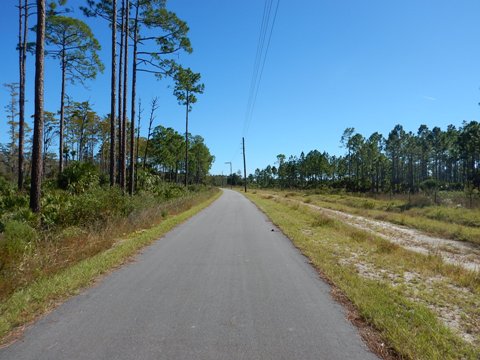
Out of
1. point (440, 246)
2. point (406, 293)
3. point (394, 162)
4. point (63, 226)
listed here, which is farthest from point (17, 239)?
point (394, 162)

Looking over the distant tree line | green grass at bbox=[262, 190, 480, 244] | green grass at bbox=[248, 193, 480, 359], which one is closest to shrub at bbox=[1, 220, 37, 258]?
green grass at bbox=[248, 193, 480, 359]

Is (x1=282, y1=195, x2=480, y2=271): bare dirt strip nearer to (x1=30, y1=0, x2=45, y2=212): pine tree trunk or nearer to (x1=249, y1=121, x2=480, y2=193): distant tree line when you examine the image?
(x1=30, y1=0, x2=45, y2=212): pine tree trunk

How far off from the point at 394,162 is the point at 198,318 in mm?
105572

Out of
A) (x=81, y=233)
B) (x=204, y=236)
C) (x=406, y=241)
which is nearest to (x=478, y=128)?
(x=406, y=241)

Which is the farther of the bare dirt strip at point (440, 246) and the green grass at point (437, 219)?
the green grass at point (437, 219)

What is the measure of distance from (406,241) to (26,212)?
14.4m

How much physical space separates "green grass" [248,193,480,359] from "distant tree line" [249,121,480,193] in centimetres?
6477

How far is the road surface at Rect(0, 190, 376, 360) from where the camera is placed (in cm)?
411

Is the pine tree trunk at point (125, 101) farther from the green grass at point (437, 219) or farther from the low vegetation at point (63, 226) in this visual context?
the green grass at point (437, 219)

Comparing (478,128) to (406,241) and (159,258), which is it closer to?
(406,241)

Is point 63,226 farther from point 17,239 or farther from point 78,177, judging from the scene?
point 78,177

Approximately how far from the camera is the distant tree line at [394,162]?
77.8m

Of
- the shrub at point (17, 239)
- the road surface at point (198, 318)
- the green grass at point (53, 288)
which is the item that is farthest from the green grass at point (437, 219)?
the shrub at point (17, 239)

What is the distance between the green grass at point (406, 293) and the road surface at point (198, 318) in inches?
19.5
